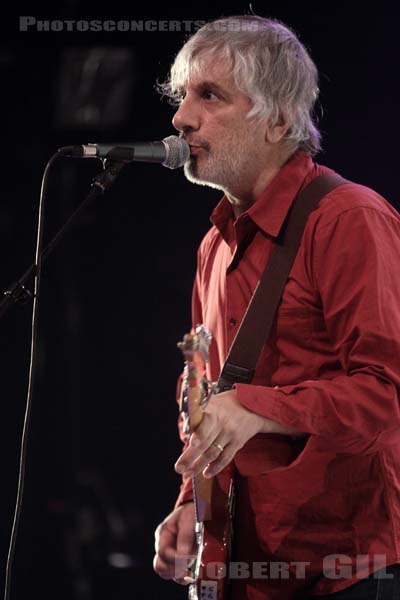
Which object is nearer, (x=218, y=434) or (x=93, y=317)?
(x=218, y=434)

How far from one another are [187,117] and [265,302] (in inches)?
19.8

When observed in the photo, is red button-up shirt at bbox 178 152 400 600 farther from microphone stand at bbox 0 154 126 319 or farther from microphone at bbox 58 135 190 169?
microphone stand at bbox 0 154 126 319

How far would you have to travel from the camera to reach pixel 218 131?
202 cm

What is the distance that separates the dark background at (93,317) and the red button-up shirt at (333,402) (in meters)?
1.53

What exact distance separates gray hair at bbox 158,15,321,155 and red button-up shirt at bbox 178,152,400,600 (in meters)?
0.31

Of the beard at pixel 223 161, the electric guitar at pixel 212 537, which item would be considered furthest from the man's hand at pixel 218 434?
the beard at pixel 223 161

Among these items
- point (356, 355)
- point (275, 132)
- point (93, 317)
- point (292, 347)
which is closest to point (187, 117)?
point (275, 132)

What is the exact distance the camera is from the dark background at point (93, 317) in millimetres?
3330

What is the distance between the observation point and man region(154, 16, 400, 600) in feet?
5.20

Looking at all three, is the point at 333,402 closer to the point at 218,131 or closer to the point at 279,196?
the point at 279,196

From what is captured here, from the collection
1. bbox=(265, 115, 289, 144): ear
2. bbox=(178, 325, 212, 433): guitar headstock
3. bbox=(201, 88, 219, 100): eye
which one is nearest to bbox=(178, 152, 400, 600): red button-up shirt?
bbox=(178, 325, 212, 433): guitar headstock

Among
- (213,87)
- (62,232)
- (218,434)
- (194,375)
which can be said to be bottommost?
(218,434)

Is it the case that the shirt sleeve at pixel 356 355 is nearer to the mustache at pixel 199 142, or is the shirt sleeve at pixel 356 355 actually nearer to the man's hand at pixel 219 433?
the man's hand at pixel 219 433

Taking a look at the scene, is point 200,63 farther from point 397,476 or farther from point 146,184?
point 146,184
